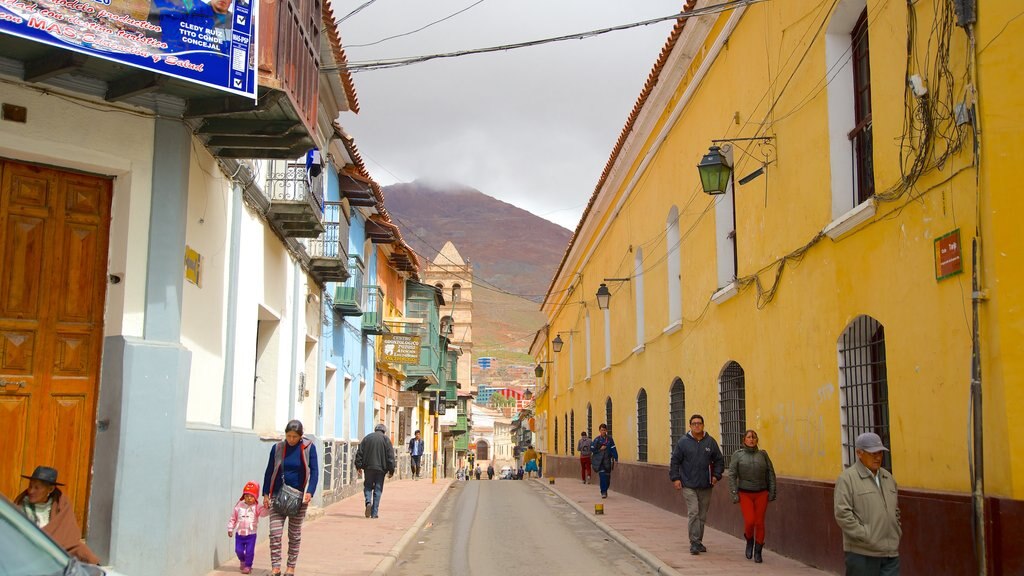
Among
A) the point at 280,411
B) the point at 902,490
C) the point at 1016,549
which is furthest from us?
the point at 280,411

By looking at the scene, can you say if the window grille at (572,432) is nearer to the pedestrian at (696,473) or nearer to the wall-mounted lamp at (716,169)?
the pedestrian at (696,473)

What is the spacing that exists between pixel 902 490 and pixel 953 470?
2.61ft

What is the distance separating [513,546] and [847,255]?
21.2 feet

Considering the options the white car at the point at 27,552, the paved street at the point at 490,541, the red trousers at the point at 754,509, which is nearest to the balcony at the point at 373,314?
the paved street at the point at 490,541

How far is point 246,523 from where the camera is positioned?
9812 millimetres

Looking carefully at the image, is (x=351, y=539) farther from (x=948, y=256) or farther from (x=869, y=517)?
(x=948, y=256)

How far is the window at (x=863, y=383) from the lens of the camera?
31.2ft

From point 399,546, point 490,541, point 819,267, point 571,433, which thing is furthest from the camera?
point 571,433

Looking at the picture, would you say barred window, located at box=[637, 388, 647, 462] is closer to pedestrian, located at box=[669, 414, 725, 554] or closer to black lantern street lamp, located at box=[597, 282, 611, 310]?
black lantern street lamp, located at box=[597, 282, 611, 310]

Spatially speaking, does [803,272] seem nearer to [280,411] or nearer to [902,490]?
[902,490]

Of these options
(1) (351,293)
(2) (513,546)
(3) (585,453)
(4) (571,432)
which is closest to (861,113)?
(2) (513,546)

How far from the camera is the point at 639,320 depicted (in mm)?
22609

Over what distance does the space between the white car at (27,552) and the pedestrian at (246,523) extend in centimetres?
579

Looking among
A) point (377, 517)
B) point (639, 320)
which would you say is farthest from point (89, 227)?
point (639, 320)
